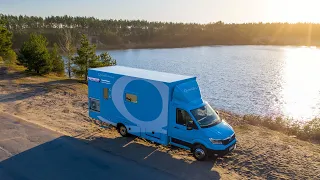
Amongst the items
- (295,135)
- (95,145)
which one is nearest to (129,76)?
(95,145)

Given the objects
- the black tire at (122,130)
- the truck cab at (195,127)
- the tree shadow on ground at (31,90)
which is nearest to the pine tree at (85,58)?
the tree shadow on ground at (31,90)

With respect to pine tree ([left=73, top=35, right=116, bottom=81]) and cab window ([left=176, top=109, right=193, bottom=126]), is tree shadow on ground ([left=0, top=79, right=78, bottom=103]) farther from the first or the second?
cab window ([left=176, top=109, right=193, bottom=126])

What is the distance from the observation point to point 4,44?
38.5m

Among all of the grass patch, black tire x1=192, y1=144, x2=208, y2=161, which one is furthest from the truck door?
the grass patch

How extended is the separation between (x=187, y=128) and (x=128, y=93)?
3.28m

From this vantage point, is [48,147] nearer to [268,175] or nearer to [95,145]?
[95,145]

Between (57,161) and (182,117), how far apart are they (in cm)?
521

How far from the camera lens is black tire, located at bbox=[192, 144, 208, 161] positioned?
11.6 meters

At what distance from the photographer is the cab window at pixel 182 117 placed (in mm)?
11852

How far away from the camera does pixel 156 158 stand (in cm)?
1208

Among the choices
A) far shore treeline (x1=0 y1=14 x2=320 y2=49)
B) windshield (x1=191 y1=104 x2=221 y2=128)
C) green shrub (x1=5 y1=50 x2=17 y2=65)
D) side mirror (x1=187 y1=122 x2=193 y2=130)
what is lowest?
side mirror (x1=187 y1=122 x2=193 y2=130)

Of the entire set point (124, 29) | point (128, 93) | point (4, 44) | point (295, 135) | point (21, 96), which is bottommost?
point (295, 135)

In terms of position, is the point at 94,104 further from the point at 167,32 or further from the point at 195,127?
the point at 167,32

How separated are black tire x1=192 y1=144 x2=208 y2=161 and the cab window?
1.07 meters
